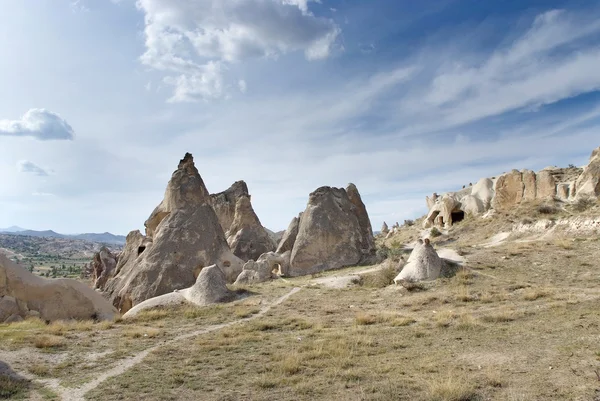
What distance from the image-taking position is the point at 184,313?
41.0 ft

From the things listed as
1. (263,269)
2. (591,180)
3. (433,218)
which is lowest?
(263,269)

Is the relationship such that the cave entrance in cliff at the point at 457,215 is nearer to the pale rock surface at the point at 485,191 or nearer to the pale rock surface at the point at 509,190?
the pale rock surface at the point at 485,191

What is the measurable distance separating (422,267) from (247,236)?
14.9 meters

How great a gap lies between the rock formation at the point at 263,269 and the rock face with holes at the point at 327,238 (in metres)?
0.39

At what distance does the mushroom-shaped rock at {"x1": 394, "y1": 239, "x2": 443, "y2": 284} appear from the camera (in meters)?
14.3

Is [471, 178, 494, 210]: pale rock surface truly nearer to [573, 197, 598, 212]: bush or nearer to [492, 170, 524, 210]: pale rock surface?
[492, 170, 524, 210]: pale rock surface

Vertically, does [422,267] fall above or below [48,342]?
above

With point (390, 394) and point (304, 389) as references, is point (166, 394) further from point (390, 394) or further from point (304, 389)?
point (390, 394)

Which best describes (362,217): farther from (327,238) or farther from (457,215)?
(457,215)

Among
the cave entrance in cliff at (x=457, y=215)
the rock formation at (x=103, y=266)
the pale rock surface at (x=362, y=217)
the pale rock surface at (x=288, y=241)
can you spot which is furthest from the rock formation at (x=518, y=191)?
the rock formation at (x=103, y=266)

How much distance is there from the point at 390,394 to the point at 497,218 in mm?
23171

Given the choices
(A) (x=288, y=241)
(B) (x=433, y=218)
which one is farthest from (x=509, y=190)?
(A) (x=288, y=241)

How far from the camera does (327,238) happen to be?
70.1 ft

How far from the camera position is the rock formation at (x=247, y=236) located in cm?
2684
